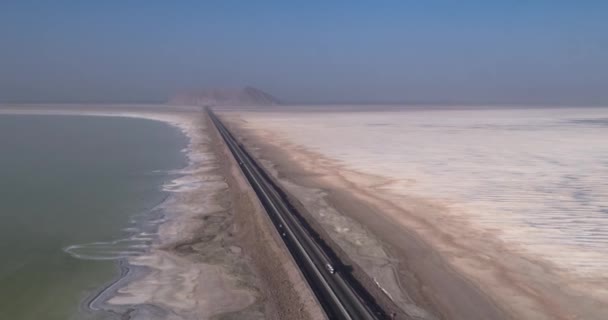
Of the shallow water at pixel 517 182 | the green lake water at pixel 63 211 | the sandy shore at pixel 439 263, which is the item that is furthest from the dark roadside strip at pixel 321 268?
the shallow water at pixel 517 182

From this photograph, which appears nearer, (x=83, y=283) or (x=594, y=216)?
(x=83, y=283)

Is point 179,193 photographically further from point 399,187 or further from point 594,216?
point 594,216

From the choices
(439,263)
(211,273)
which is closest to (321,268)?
(211,273)

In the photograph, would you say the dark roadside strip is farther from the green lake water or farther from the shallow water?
the shallow water

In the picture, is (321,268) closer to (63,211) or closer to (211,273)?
(211,273)

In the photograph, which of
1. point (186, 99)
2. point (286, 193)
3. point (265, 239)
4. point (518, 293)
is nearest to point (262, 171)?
point (286, 193)

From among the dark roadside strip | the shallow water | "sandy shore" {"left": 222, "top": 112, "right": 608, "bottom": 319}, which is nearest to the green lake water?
the dark roadside strip
